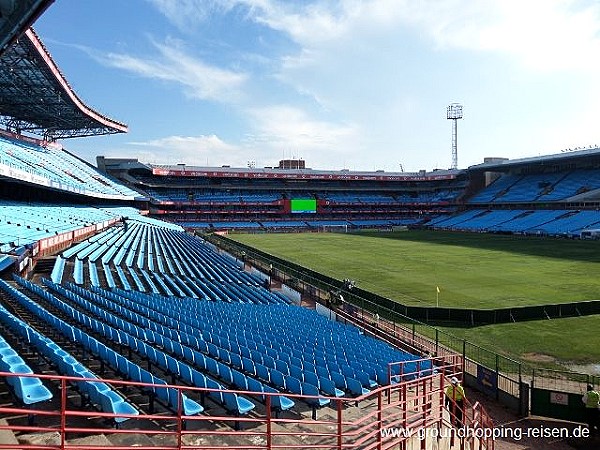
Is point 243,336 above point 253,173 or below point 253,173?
below

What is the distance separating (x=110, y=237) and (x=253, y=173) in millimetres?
62565

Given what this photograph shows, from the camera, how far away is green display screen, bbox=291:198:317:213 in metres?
96.9

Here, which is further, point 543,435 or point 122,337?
point 543,435

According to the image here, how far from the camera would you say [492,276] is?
3344cm

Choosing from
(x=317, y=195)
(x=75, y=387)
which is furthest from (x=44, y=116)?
(x=317, y=195)

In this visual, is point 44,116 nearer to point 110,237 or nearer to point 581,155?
point 110,237

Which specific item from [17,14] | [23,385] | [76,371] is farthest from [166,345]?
[17,14]

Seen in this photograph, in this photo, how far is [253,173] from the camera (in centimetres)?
9694

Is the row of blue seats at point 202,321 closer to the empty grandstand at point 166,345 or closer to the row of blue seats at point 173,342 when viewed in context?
the empty grandstand at point 166,345

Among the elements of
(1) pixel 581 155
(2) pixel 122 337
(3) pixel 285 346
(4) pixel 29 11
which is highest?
(1) pixel 581 155

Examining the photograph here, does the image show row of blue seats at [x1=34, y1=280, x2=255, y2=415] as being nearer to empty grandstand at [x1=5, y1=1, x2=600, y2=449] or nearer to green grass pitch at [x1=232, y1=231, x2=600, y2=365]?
empty grandstand at [x1=5, y1=1, x2=600, y2=449]

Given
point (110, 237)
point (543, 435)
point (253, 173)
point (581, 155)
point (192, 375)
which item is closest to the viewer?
point (192, 375)

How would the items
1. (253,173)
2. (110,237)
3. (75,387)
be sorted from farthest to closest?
(253,173) < (110,237) < (75,387)

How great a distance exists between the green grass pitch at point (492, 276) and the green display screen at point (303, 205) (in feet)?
124
